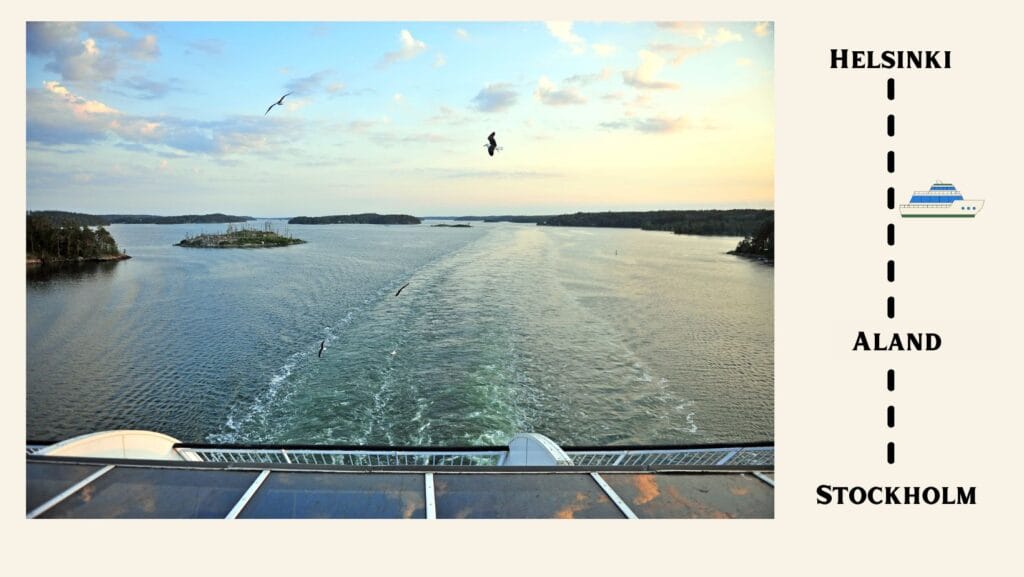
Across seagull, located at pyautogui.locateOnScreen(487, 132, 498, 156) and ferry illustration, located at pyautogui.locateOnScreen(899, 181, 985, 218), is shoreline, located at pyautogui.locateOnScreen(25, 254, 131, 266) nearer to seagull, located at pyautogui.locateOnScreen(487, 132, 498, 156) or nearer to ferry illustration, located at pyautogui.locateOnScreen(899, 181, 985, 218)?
seagull, located at pyautogui.locateOnScreen(487, 132, 498, 156)

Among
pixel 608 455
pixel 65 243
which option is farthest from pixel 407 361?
pixel 65 243

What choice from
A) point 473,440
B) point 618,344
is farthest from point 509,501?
point 618,344

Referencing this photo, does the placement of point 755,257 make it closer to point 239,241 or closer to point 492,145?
point 492,145

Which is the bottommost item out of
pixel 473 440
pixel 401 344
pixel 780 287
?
pixel 473 440

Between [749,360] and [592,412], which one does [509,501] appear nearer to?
[592,412]

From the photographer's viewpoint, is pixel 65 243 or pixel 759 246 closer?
pixel 65 243

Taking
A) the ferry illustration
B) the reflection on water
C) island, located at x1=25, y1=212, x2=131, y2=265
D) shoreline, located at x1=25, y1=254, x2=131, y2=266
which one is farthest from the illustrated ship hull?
island, located at x1=25, y1=212, x2=131, y2=265

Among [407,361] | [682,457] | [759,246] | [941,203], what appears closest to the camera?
[941,203]
